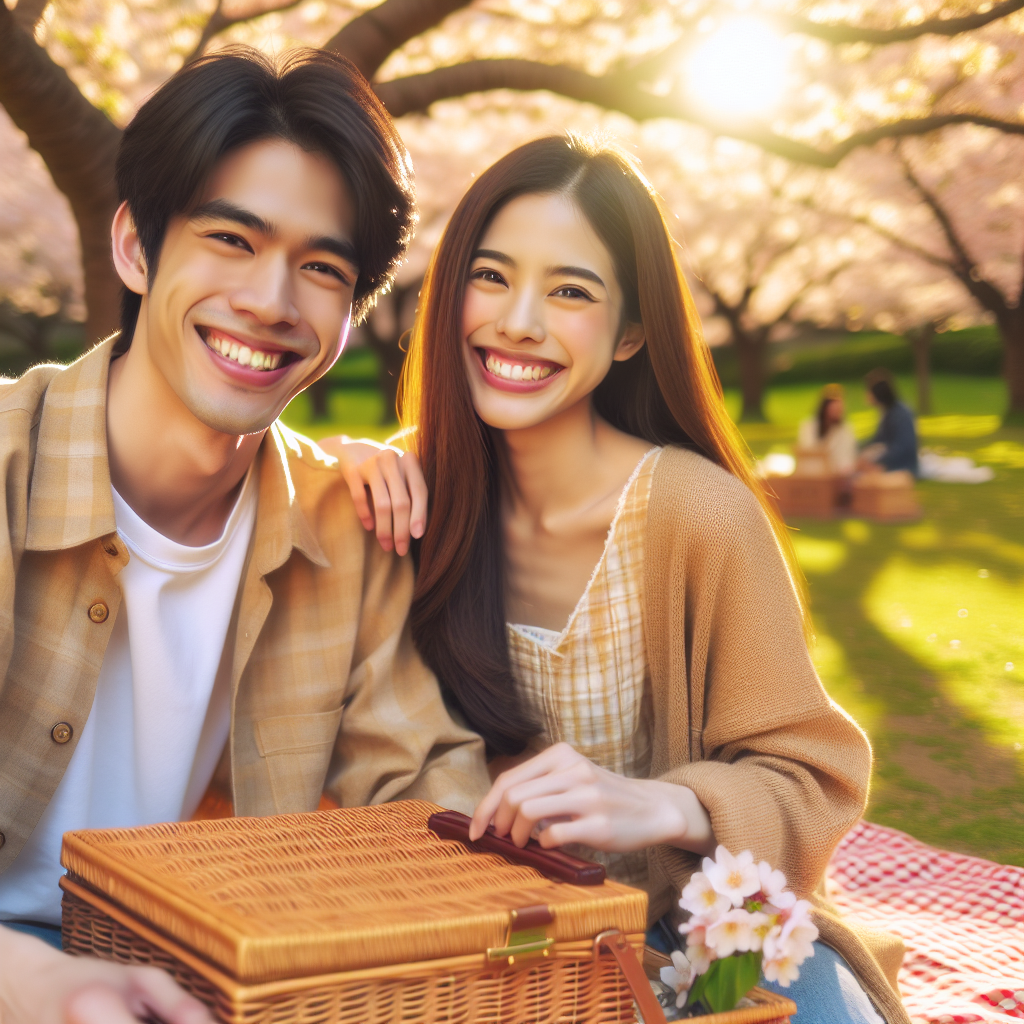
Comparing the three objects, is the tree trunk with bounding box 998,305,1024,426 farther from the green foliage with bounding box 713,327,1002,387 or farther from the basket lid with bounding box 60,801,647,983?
the basket lid with bounding box 60,801,647,983

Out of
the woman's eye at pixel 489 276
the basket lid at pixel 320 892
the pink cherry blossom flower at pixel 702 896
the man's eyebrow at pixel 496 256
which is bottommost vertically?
the pink cherry blossom flower at pixel 702 896

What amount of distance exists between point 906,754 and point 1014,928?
1816mm

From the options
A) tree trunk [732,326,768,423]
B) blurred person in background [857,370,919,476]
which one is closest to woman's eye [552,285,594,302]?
blurred person in background [857,370,919,476]

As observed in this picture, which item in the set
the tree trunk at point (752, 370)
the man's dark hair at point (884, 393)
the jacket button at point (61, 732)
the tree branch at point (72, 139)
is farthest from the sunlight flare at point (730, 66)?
the tree trunk at point (752, 370)

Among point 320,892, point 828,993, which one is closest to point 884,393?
point 828,993

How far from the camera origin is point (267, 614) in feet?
7.88

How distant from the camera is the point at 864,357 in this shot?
30.6 meters

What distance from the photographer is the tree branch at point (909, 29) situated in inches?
213

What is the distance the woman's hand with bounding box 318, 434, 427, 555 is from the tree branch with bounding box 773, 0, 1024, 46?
4113mm

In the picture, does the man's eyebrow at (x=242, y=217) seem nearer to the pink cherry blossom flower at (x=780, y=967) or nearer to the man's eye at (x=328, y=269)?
the man's eye at (x=328, y=269)

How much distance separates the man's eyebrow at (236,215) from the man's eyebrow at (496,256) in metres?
0.53

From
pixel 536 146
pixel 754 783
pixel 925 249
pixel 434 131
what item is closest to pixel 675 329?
pixel 536 146

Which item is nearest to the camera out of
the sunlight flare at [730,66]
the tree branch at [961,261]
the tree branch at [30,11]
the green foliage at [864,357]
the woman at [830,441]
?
the tree branch at [30,11]

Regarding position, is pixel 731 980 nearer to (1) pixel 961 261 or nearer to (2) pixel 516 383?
(2) pixel 516 383
